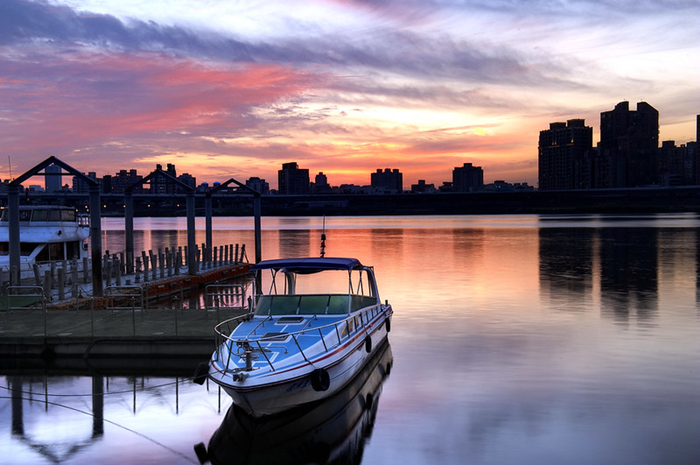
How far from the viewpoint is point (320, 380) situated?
14133mm

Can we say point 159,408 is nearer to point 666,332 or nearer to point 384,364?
point 384,364

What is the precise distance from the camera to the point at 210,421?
50.1 feet

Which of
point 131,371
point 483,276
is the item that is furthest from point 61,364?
point 483,276

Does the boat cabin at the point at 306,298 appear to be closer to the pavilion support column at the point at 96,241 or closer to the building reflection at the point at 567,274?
the pavilion support column at the point at 96,241

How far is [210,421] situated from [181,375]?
365 centimetres

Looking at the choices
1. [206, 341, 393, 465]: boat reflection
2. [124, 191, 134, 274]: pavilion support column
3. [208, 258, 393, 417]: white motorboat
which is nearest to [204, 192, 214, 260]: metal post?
[124, 191, 134, 274]: pavilion support column

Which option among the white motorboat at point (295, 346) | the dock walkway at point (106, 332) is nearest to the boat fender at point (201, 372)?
the white motorboat at point (295, 346)

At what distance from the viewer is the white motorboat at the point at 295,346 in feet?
44.7

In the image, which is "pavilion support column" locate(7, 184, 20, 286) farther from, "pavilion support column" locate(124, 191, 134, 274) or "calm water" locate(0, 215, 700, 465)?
"pavilion support column" locate(124, 191, 134, 274)

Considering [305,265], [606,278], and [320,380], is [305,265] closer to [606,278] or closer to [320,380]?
[320,380]

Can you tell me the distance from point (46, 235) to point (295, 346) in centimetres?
2506

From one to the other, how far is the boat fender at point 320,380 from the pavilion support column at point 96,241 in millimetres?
16974

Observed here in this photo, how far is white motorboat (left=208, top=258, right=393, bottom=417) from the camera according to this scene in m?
13.6

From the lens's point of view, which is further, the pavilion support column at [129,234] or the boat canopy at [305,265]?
the pavilion support column at [129,234]
